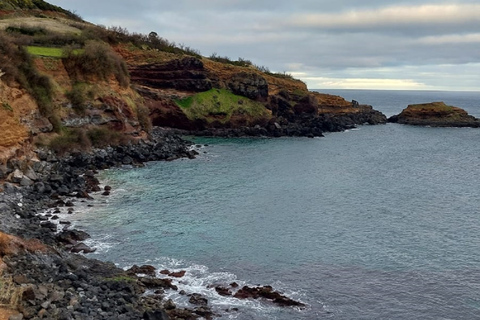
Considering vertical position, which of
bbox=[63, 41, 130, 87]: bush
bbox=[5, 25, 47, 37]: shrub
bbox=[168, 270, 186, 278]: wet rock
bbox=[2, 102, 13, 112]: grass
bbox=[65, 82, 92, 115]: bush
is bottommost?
bbox=[168, 270, 186, 278]: wet rock

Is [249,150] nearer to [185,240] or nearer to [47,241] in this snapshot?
[185,240]

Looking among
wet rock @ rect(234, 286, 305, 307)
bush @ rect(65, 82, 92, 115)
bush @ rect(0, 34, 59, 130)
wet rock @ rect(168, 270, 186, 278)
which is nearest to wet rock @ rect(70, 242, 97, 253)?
wet rock @ rect(168, 270, 186, 278)

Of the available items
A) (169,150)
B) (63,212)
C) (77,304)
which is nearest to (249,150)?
(169,150)

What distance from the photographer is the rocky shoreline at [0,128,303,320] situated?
22.4m

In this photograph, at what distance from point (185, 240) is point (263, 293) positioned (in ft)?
35.4

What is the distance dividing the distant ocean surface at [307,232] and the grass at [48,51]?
71.8 ft

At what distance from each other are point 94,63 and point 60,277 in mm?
49570

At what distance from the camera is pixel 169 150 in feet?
242

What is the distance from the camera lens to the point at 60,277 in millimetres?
26281

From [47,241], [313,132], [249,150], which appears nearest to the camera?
[47,241]

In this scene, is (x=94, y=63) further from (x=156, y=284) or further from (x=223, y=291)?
(x=223, y=291)

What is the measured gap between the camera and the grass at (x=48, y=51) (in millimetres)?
67125

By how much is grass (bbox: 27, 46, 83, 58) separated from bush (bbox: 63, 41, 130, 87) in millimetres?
1178

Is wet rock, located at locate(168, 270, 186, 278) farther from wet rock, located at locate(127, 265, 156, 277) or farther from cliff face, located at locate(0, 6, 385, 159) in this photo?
cliff face, located at locate(0, 6, 385, 159)
